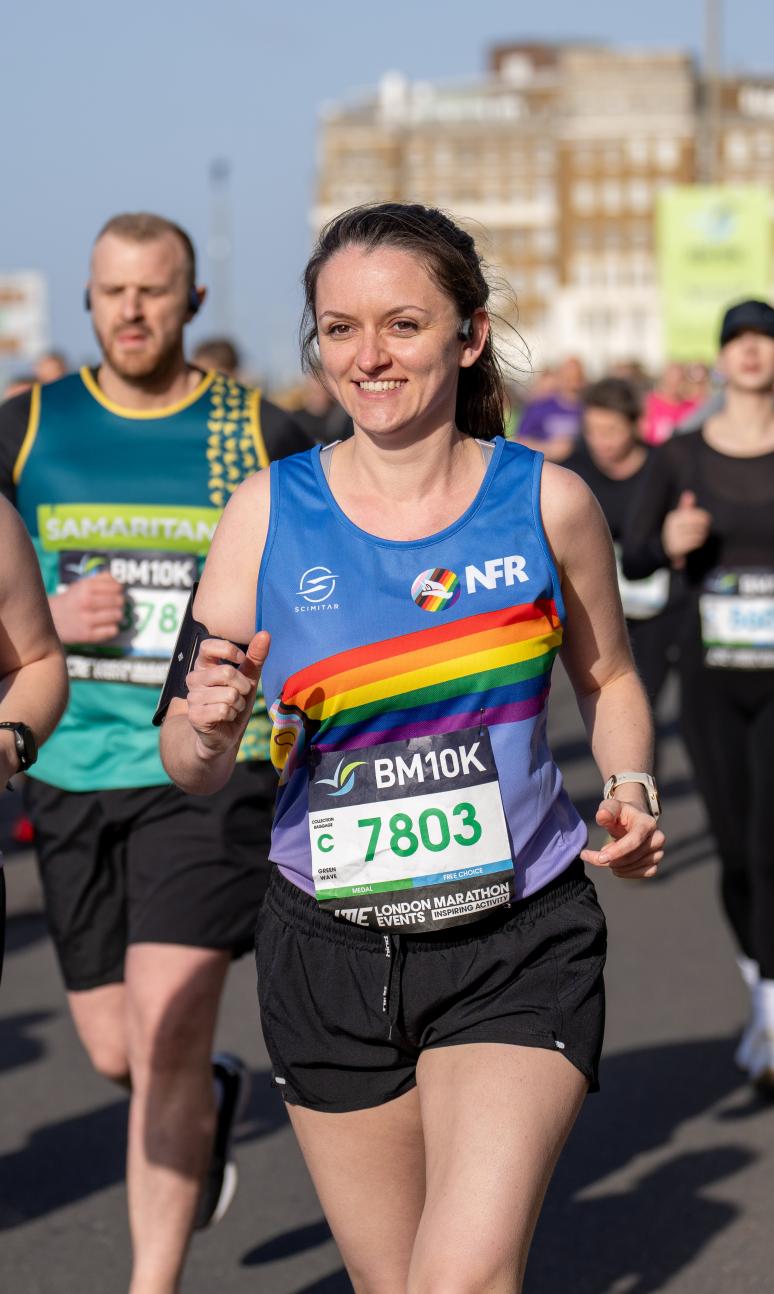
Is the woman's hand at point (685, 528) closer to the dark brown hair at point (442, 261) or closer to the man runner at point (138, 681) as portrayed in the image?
the man runner at point (138, 681)

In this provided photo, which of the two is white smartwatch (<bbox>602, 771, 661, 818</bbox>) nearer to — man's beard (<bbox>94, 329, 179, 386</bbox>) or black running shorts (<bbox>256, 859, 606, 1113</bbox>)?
black running shorts (<bbox>256, 859, 606, 1113</bbox>)

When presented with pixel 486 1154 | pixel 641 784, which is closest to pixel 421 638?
pixel 641 784

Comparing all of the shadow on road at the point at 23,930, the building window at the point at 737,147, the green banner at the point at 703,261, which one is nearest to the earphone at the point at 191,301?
the shadow on road at the point at 23,930

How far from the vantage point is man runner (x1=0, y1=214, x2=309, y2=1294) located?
4.28 meters

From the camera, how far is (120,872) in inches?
178

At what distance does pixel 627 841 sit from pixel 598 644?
443 millimetres

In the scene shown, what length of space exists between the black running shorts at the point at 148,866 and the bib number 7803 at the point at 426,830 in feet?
4.26

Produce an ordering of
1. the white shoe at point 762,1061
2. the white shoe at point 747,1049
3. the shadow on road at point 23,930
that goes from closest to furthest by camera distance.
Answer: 1. the white shoe at point 762,1061
2. the white shoe at point 747,1049
3. the shadow on road at point 23,930

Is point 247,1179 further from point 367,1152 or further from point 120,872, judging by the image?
point 367,1152

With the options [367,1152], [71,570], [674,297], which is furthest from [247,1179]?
[674,297]

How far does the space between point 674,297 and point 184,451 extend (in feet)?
49.2

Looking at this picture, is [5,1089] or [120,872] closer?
[120,872]

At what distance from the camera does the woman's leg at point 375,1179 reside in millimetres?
3082

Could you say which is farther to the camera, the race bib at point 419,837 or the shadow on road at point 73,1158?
the shadow on road at point 73,1158
